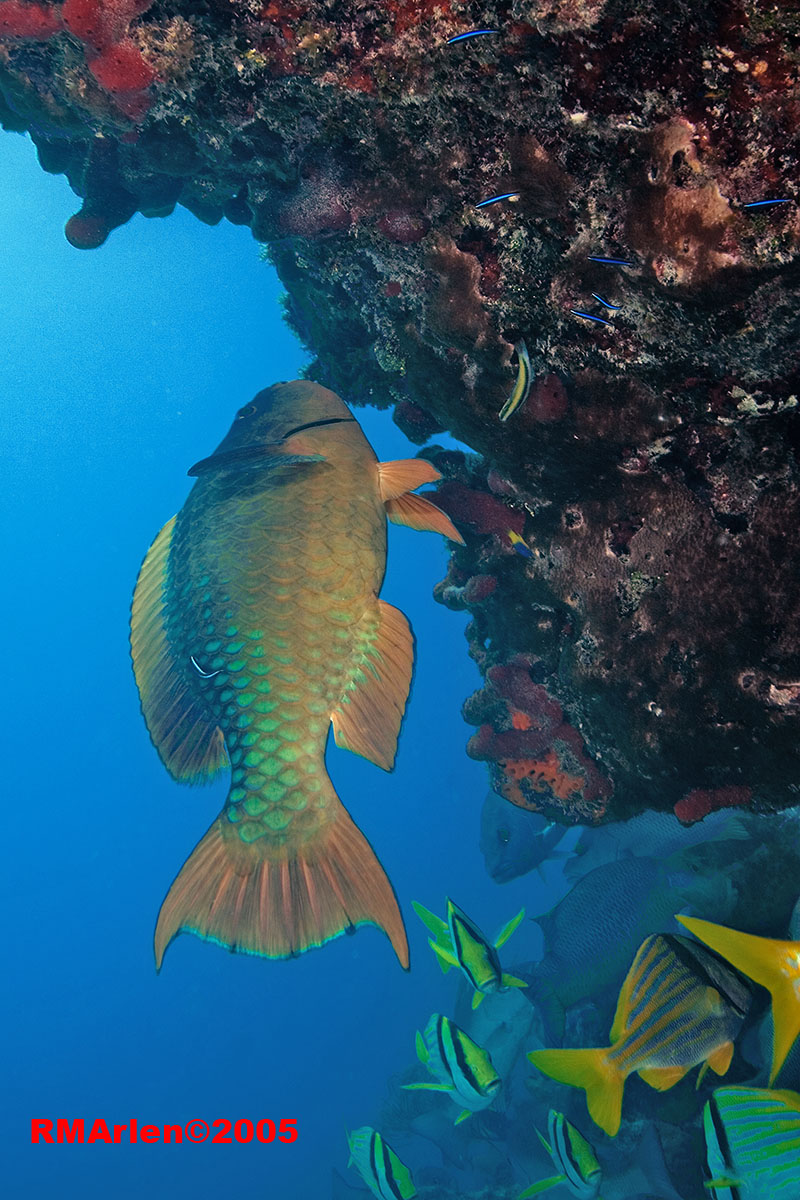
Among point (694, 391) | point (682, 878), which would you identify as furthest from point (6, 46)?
point (682, 878)

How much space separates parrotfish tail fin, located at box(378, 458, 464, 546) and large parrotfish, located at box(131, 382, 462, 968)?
2cm

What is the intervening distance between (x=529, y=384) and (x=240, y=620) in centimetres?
153

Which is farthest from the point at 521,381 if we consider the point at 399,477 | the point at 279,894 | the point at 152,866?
the point at 152,866

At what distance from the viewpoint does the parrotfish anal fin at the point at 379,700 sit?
105 inches

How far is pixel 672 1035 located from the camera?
8.19ft

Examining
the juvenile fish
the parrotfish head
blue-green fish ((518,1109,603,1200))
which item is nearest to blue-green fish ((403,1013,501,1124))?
blue-green fish ((518,1109,603,1200))

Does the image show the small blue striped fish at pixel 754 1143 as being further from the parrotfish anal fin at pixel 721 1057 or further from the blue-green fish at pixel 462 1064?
the blue-green fish at pixel 462 1064

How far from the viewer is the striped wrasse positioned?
2447 mm

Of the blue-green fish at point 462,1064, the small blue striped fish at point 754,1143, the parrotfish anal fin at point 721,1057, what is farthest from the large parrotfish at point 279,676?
the blue-green fish at point 462,1064

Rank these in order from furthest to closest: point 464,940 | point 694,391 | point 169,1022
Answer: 1. point 169,1022
2. point 464,940
3. point 694,391

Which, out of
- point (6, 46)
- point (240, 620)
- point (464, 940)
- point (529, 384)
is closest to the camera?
point (529, 384)

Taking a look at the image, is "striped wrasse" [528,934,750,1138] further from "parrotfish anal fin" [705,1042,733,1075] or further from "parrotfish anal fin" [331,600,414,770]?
"parrotfish anal fin" [331,600,414,770]

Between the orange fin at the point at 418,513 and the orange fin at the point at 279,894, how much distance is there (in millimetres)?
1382

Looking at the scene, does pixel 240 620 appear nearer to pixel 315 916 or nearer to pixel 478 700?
pixel 315 916
